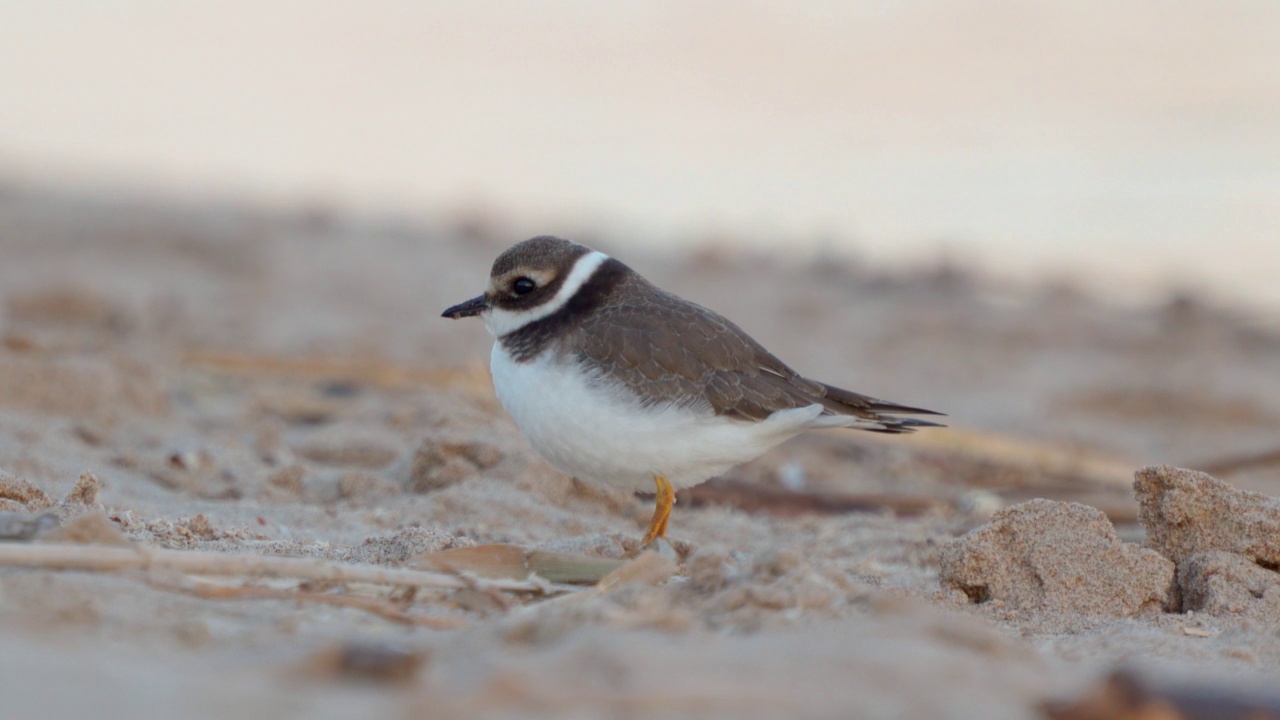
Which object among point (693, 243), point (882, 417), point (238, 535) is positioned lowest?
point (238, 535)

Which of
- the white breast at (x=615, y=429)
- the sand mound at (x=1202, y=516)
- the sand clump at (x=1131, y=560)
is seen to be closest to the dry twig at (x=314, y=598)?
the white breast at (x=615, y=429)

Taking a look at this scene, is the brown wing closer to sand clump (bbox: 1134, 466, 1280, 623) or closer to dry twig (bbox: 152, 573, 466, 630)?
sand clump (bbox: 1134, 466, 1280, 623)

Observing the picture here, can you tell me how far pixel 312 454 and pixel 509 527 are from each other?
5.91 feet

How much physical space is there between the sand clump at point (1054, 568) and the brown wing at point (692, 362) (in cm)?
84

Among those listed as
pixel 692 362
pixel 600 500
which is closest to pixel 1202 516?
pixel 692 362

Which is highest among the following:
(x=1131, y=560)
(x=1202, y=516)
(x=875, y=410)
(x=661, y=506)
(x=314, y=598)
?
(x=875, y=410)

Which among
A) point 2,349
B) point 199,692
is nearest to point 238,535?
point 199,692

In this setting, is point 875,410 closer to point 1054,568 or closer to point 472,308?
point 1054,568

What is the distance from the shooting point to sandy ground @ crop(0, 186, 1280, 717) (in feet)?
6.53

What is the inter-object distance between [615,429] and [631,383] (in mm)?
157

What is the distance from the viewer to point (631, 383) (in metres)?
3.86

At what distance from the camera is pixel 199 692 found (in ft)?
6.08

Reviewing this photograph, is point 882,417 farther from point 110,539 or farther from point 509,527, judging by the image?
point 110,539

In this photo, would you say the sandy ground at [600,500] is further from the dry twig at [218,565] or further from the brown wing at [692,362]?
the brown wing at [692,362]
